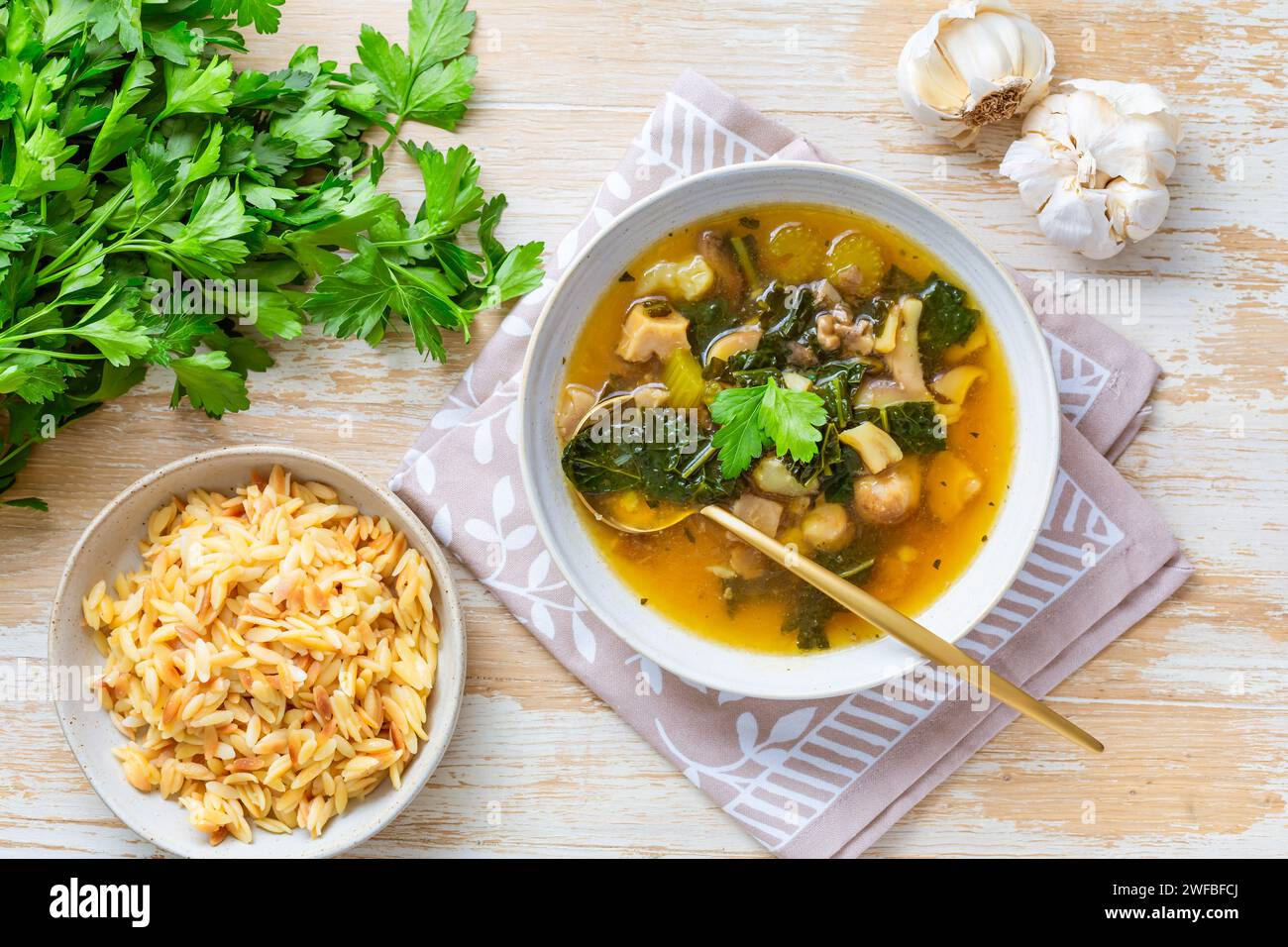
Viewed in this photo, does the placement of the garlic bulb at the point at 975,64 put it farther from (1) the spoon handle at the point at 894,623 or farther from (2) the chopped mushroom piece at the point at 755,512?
(1) the spoon handle at the point at 894,623

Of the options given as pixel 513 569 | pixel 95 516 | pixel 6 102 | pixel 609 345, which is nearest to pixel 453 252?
pixel 609 345

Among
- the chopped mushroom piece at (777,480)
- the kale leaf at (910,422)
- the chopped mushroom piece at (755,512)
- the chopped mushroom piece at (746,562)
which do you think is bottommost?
the chopped mushroom piece at (746,562)

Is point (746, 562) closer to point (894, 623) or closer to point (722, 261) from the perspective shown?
point (894, 623)

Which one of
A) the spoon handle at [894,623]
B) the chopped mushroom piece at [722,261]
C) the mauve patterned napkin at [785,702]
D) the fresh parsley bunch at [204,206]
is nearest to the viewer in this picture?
the spoon handle at [894,623]

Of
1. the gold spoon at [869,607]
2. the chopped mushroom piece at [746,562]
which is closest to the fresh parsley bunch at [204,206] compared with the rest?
the gold spoon at [869,607]

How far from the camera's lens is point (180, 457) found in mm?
3016

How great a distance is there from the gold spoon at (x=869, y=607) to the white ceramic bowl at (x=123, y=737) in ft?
1.89

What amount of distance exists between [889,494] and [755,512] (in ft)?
1.23

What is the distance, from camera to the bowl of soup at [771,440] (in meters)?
2.67

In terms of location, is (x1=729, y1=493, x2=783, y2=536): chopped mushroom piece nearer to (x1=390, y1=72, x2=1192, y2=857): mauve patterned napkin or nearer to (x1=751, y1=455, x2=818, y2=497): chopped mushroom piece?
(x1=751, y1=455, x2=818, y2=497): chopped mushroom piece

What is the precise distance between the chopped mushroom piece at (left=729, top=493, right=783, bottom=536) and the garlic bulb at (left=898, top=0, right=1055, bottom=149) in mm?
1274

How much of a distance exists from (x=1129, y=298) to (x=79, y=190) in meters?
3.13

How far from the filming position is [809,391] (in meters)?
2.66

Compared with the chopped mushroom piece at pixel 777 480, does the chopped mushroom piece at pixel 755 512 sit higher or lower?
lower
